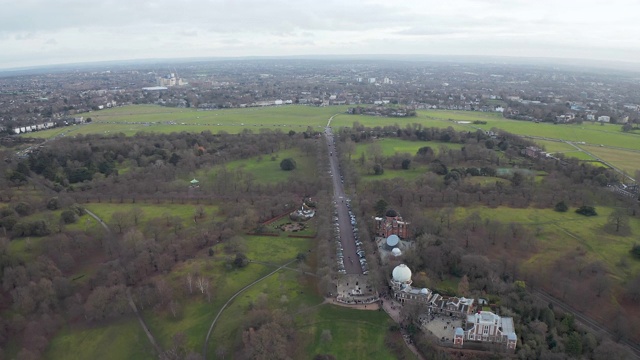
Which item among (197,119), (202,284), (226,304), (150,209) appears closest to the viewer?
(226,304)

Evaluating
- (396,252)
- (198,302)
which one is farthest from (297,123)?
(198,302)

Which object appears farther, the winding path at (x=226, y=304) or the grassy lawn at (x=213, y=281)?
the grassy lawn at (x=213, y=281)

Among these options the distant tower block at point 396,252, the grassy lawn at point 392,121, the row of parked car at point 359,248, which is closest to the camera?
the row of parked car at point 359,248

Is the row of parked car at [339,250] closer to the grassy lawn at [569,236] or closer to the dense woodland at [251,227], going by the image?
the dense woodland at [251,227]

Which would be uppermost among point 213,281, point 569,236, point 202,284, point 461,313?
point 569,236

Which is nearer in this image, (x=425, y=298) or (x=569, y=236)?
(x=425, y=298)

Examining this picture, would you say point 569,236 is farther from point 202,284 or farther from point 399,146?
point 399,146

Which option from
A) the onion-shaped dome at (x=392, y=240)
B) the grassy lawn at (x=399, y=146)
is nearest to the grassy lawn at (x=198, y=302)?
the onion-shaped dome at (x=392, y=240)
